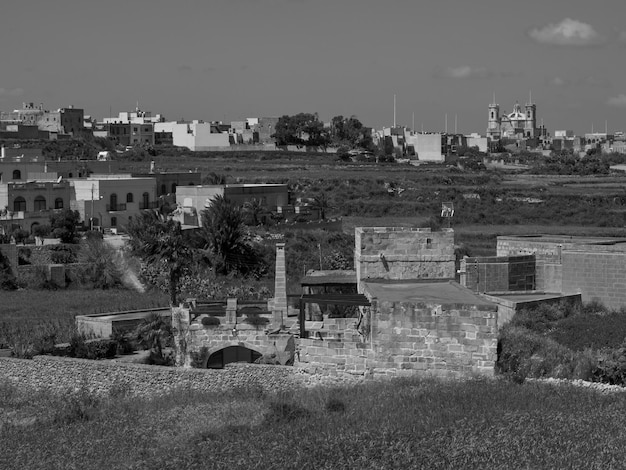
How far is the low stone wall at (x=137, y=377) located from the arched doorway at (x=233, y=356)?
1304 millimetres

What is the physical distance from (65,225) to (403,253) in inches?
1006

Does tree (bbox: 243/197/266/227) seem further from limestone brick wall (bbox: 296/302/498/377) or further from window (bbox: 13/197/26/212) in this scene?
limestone brick wall (bbox: 296/302/498/377)

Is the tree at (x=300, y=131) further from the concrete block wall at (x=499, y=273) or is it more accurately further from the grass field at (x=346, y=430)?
the grass field at (x=346, y=430)

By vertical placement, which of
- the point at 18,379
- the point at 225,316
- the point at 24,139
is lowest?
the point at 18,379

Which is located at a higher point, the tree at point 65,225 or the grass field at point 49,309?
the tree at point 65,225

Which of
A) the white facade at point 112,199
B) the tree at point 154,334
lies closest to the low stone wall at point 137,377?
the tree at point 154,334

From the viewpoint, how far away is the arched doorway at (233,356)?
58.5ft

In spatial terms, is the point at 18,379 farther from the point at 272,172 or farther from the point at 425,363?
the point at 272,172

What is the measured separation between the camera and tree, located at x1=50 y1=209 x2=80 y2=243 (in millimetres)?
40125

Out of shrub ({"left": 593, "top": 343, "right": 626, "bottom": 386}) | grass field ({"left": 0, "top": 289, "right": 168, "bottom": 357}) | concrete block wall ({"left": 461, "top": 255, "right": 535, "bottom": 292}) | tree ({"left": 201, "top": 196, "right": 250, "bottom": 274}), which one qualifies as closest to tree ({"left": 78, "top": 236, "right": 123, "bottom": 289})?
grass field ({"left": 0, "top": 289, "right": 168, "bottom": 357})

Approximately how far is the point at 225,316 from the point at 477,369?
5100 millimetres

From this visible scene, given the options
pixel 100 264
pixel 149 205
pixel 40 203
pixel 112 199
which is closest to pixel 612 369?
pixel 100 264

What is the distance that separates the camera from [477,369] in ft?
47.9

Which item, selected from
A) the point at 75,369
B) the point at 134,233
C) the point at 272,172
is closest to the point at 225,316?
the point at 75,369
